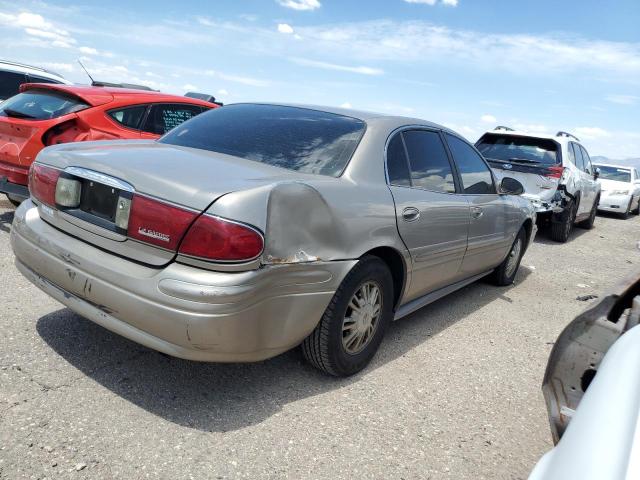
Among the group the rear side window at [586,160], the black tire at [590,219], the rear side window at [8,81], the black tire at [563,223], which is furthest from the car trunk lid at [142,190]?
the black tire at [590,219]

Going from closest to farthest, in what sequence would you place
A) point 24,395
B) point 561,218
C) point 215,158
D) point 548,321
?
point 24,395, point 215,158, point 548,321, point 561,218

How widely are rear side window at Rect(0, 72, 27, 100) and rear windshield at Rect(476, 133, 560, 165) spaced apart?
813 cm

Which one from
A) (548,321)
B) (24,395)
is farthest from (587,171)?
(24,395)

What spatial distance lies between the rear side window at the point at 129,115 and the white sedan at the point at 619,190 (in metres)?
11.8

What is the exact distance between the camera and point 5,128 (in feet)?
16.8

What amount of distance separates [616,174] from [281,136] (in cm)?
1491

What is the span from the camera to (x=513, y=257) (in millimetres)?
5387

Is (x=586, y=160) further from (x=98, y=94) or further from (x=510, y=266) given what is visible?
(x=98, y=94)

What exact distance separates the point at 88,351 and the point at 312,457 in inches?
58.2

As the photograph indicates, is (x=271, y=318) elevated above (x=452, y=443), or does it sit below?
above

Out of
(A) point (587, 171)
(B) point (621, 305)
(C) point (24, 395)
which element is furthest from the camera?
(A) point (587, 171)

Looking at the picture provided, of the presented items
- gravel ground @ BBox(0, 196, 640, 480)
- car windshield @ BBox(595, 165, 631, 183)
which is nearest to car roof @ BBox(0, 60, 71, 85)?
gravel ground @ BBox(0, 196, 640, 480)

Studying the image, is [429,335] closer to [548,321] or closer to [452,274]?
[452,274]

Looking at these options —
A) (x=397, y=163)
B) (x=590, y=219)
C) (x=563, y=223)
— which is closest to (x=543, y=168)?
(x=563, y=223)
